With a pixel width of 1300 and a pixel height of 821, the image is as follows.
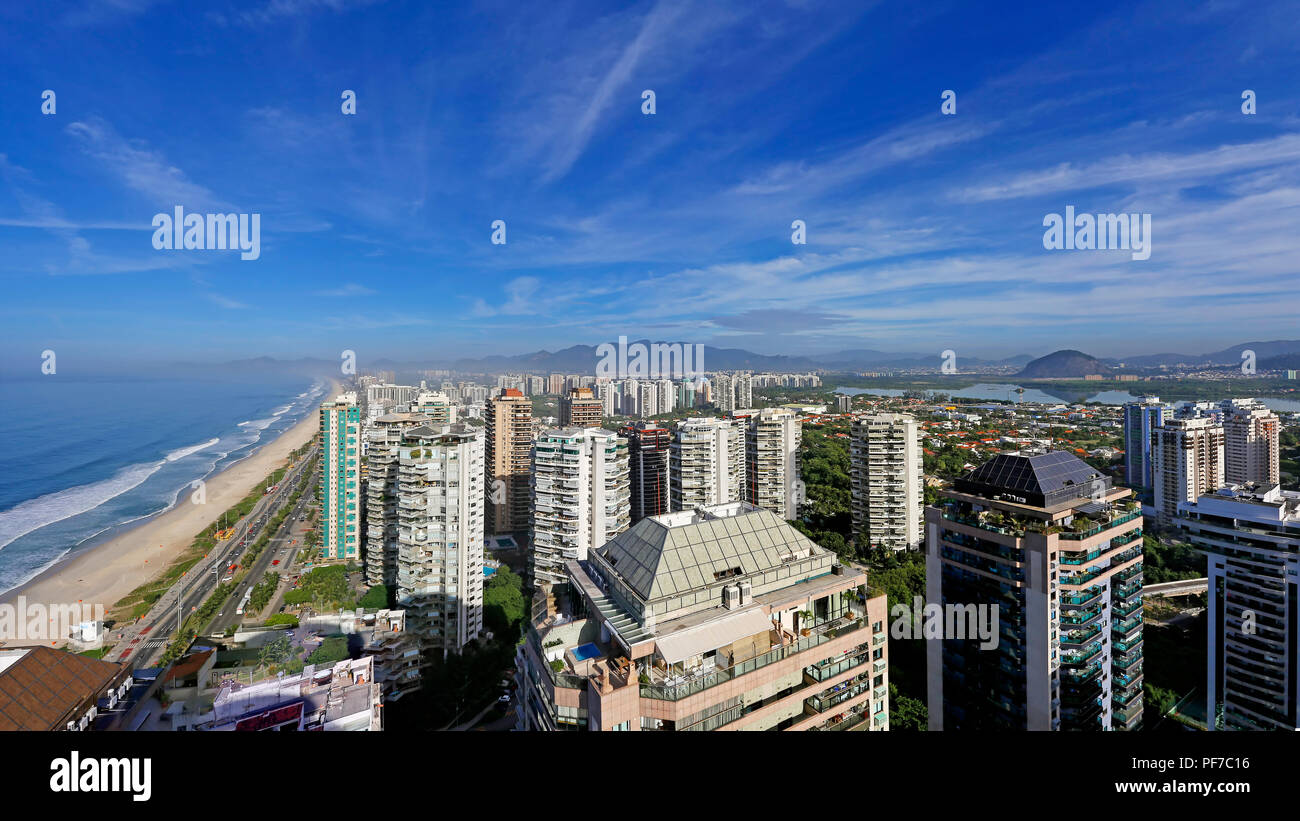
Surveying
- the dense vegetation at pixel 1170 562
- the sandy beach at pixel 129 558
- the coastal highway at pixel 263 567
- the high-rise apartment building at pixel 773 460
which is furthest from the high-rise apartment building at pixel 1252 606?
the sandy beach at pixel 129 558

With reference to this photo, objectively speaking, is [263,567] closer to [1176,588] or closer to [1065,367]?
[1176,588]

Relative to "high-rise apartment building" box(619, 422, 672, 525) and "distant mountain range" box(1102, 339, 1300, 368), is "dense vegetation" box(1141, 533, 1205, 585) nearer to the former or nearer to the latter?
"high-rise apartment building" box(619, 422, 672, 525)

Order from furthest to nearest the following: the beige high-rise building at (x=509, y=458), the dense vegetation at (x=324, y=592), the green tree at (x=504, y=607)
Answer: the beige high-rise building at (x=509, y=458) < the dense vegetation at (x=324, y=592) < the green tree at (x=504, y=607)

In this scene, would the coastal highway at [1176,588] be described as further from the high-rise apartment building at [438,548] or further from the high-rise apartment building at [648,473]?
the high-rise apartment building at [438,548]

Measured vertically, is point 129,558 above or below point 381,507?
below

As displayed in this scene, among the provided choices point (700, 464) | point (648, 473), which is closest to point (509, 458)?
point (648, 473)
